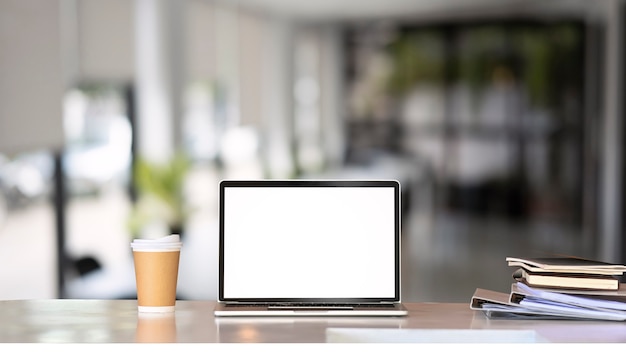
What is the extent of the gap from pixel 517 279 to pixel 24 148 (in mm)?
3942

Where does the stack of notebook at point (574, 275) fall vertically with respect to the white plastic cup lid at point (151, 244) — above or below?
below

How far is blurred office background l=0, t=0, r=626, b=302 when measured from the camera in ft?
21.4

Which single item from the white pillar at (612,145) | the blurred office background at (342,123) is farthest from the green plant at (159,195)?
the white pillar at (612,145)

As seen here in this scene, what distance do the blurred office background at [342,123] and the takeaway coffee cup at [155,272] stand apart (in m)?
3.96

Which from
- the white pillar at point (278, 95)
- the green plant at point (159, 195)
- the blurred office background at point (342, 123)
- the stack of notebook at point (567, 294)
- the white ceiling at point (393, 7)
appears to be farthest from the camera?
the white pillar at point (278, 95)

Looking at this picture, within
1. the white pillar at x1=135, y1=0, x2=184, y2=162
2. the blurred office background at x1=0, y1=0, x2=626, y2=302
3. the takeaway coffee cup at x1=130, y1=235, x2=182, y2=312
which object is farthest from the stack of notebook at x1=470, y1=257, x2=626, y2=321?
the white pillar at x1=135, y1=0, x2=184, y2=162

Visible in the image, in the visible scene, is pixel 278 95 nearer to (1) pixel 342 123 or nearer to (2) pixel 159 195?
(1) pixel 342 123

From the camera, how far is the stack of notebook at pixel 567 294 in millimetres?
1882

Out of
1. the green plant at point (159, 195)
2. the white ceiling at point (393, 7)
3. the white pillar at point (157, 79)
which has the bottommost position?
the green plant at point (159, 195)

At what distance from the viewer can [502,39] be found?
1073 centimetres

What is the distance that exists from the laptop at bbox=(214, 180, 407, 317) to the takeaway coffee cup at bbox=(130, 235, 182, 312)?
11 centimetres

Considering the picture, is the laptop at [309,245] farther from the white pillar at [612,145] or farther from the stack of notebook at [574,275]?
the white pillar at [612,145]

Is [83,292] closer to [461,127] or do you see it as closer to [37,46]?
[37,46]

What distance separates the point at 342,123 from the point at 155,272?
9.30m
